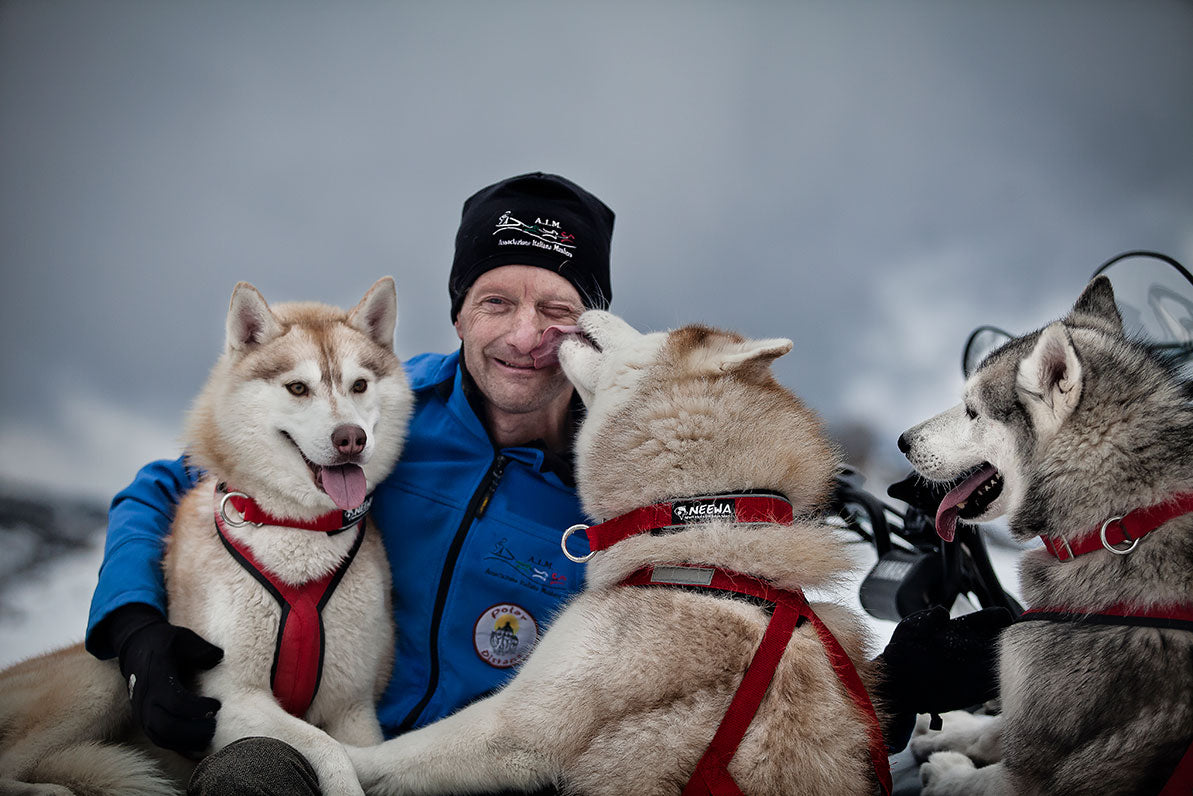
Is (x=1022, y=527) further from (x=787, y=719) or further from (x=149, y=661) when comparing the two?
(x=149, y=661)

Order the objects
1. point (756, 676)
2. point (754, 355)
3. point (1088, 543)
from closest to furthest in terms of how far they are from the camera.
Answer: point (756, 676) → point (1088, 543) → point (754, 355)

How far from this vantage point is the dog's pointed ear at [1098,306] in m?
2.08

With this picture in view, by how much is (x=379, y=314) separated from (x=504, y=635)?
4.19ft

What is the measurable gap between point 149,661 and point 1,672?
0.76 metres

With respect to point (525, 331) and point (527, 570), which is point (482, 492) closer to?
point (527, 570)

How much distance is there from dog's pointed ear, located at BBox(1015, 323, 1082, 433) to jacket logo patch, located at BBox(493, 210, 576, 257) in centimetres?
171

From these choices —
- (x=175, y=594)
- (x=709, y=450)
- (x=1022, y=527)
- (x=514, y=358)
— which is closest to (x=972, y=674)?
(x=1022, y=527)

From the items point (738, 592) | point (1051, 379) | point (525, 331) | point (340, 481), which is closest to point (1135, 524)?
point (1051, 379)

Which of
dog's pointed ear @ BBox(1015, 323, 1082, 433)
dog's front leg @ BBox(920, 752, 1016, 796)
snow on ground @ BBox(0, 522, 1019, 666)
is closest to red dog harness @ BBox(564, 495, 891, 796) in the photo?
dog's front leg @ BBox(920, 752, 1016, 796)

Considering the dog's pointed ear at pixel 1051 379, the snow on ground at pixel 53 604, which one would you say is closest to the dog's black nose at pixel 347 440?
the dog's pointed ear at pixel 1051 379

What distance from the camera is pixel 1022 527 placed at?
1.87 metres

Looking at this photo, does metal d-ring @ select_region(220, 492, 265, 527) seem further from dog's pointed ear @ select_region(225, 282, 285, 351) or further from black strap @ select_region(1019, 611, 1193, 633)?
black strap @ select_region(1019, 611, 1193, 633)

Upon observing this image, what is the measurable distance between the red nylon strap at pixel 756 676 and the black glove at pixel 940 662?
45 centimetres

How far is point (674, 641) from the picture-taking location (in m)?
1.69
